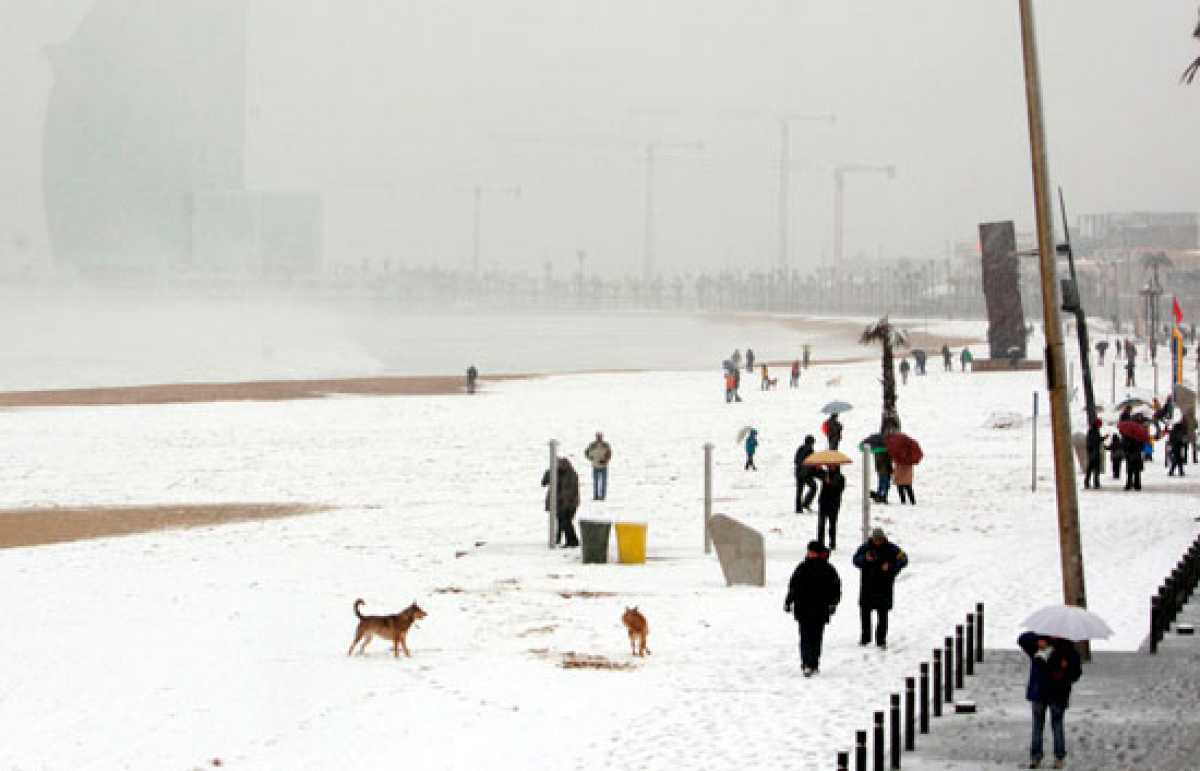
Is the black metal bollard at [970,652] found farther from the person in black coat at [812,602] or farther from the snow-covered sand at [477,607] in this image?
the person in black coat at [812,602]

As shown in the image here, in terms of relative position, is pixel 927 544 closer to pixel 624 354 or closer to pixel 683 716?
pixel 683 716

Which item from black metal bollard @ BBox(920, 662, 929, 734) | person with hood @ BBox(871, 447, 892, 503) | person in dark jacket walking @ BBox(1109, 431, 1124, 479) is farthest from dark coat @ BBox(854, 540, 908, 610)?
person in dark jacket walking @ BBox(1109, 431, 1124, 479)

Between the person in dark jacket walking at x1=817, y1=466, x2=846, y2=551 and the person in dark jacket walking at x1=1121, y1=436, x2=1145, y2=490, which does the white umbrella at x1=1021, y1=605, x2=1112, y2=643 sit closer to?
the person in dark jacket walking at x1=817, y1=466, x2=846, y2=551

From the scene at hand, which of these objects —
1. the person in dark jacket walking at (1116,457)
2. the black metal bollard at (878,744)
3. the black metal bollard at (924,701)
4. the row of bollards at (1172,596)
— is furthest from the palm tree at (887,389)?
the black metal bollard at (878,744)

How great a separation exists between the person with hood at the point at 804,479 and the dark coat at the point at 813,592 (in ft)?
38.6

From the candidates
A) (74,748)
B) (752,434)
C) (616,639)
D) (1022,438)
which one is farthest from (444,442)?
(74,748)

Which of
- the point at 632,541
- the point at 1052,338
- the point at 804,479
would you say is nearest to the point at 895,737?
the point at 1052,338

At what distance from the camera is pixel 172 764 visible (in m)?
12.9

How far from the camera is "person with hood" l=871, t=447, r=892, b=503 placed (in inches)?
1142

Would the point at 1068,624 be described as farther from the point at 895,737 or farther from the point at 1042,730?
the point at 895,737

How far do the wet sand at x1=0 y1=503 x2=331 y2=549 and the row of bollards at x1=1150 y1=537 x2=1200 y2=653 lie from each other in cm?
1561

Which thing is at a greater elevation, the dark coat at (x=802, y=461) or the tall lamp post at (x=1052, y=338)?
the tall lamp post at (x=1052, y=338)

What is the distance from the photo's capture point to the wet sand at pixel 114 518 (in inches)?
1091

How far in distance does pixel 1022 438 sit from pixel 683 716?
98.1 feet
